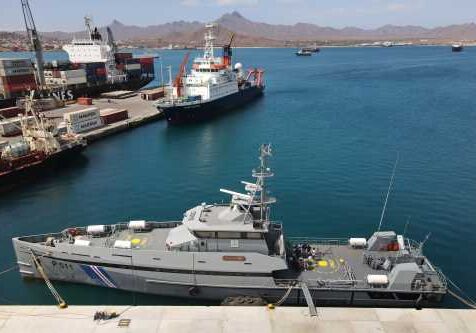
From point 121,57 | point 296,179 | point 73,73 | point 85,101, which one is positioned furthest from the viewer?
point 121,57

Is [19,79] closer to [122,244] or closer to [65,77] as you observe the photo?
[65,77]

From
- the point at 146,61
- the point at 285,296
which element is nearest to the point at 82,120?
the point at 285,296

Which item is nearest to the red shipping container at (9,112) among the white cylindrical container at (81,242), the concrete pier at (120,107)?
the concrete pier at (120,107)

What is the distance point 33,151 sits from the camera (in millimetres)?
40125

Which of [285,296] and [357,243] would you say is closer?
[285,296]

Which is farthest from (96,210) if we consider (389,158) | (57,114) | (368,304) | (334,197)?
(57,114)

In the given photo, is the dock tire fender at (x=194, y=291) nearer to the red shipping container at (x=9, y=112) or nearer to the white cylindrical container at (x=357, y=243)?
the white cylindrical container at (x=357, y=243)

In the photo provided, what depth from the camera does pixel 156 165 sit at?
4319 cm

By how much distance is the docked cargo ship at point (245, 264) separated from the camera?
18750 mm

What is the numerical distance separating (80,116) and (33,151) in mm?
13622

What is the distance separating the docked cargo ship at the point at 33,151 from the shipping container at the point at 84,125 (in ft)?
21.7

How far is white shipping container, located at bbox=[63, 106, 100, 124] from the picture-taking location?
50.7 m

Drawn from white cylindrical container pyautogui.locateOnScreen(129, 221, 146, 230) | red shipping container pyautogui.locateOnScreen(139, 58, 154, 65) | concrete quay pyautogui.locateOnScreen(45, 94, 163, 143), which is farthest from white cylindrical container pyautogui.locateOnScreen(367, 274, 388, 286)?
red shipping container pyautogui.locateOnScreen(139, 58, 154, 65)

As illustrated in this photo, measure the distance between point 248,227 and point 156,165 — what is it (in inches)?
1039
